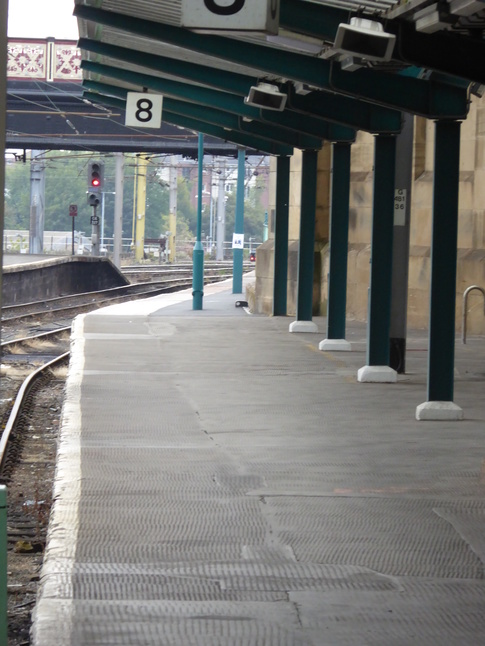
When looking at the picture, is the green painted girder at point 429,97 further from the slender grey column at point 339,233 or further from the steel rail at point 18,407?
the steel rail at point 18,407

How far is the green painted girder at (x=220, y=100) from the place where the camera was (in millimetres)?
15117

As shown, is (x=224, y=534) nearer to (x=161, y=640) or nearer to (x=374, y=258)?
(x=161, y=640)

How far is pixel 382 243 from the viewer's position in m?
12.1

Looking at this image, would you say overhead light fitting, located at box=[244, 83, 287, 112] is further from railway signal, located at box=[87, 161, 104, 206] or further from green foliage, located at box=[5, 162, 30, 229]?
green foliage, located at box=[5, 162, 30, 229]

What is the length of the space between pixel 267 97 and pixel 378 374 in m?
3.61

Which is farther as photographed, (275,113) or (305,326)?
(305,326)

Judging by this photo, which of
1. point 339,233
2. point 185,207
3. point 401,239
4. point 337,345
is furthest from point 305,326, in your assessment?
point 185,207

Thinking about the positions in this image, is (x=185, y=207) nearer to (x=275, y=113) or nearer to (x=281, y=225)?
(x=281, y=225)

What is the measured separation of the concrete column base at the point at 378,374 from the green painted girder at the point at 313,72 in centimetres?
296

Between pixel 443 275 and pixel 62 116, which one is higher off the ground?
pixel 62 116

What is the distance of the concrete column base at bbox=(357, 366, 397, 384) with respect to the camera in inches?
485

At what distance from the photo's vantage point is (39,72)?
40.0 metres

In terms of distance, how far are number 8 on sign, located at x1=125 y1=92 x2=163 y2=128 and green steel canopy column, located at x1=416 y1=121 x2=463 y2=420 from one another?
31.0ft

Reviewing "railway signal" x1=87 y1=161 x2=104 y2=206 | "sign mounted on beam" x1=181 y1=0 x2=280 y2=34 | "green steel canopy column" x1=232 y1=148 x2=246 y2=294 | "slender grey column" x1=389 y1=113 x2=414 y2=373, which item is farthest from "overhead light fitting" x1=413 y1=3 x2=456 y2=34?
"railway signal" x1=87 y1=161 x2=104 y2=206
